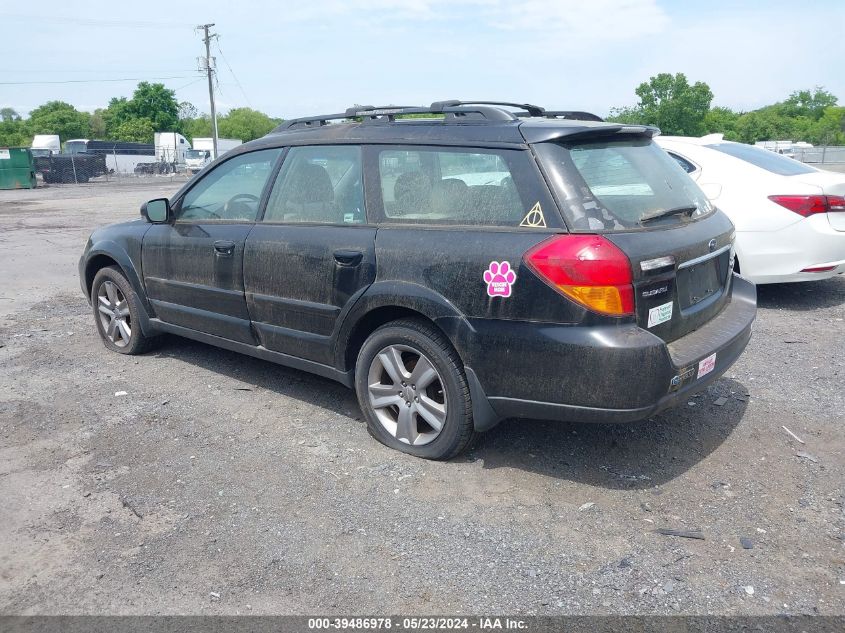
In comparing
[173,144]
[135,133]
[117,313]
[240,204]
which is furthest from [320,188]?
[135,133]

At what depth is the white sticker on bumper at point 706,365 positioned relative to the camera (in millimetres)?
3582

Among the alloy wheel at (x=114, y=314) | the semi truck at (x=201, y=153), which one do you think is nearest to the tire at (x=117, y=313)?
the alloy wheel at (x=114, y=314)

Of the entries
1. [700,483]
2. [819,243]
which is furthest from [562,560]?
[819,243]

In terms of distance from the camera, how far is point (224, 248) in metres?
4.75

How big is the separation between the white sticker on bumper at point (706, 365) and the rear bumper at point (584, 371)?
0.4 inches

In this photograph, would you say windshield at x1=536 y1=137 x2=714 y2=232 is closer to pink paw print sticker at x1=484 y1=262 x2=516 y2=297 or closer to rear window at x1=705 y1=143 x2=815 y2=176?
pink paw print sticker at x1=484 y1=262 x2=516 y2=297

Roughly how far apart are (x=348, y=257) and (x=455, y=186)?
0.72 m

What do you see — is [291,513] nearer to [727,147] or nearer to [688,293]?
[688,293]

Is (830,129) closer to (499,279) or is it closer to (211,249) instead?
(211,249)

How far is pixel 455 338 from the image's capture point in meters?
3.64

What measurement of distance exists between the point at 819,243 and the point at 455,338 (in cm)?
451

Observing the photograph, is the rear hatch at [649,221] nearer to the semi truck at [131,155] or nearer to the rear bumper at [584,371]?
the rear bumper at [584,371]

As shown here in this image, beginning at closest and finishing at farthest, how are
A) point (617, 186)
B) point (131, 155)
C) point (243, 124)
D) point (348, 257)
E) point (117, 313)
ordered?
1. point (617, 186)
2. point (348, 257)
3. point (117, 313)
4. point (131, 155)
5. point (243, 124)

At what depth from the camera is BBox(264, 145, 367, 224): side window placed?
423 cm
